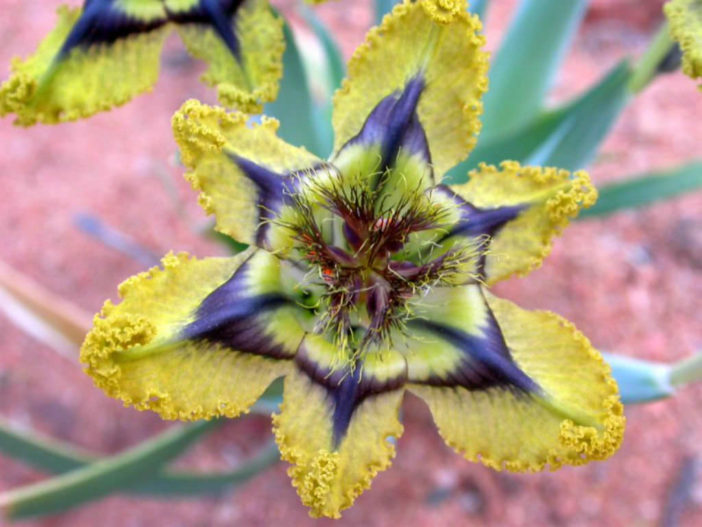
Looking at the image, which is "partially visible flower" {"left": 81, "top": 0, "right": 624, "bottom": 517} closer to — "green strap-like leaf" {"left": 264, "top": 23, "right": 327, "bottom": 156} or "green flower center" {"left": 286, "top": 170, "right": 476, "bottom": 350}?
"green flower center" {"left": 286, "top": 170, "right": 476, "bottom": 350}

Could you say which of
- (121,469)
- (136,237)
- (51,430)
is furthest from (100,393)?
(121,469)

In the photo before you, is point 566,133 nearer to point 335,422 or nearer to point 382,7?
point 382,7

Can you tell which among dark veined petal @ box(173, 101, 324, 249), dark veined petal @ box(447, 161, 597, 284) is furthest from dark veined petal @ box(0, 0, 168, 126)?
dark veined petal @ box(447, 161, 597, 284)

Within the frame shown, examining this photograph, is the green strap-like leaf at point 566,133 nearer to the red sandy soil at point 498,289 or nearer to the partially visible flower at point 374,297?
the partially visible flower at point 374,297

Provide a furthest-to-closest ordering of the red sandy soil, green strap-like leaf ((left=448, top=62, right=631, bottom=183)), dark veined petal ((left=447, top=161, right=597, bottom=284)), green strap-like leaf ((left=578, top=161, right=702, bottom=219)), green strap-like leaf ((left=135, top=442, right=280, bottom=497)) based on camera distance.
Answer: the red sandy soil → green strap-like leaf ((left=578, top=161, right=702, bottom=219)) → green strap-like leaf ((left=135, top=442, right=280, bottom=497)) → green strap-like leaf ((left=448, top=62, right=631, bottom=183)) → dark veined petal ((left=447, top=161, right=597, bottom=284))

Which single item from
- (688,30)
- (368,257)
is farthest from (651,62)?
(368,257)

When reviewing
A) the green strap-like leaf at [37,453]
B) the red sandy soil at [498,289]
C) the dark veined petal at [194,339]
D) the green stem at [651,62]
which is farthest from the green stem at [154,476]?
the green stem at [651,62]
